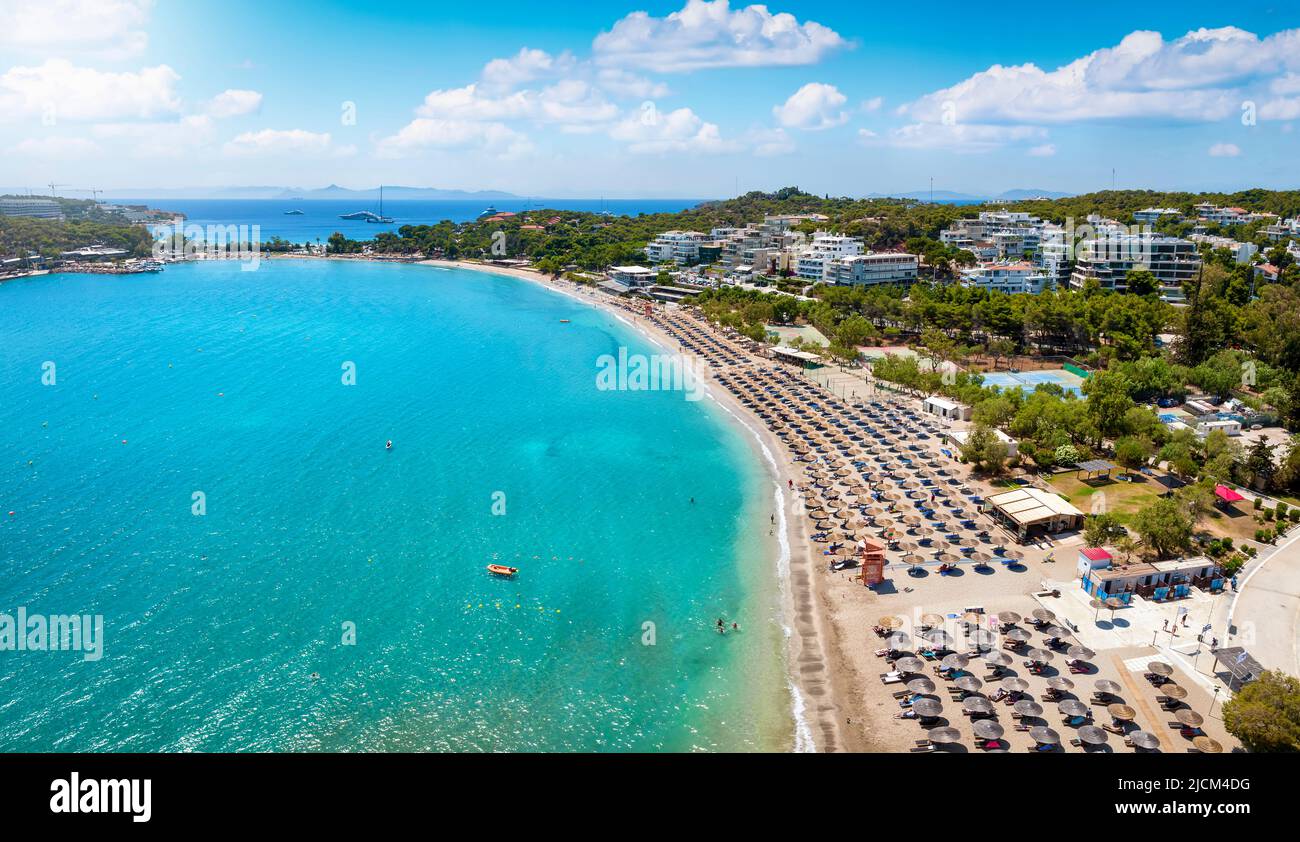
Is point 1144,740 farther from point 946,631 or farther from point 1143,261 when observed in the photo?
point 1143,261

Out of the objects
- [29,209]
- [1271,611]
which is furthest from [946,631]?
[29,209]

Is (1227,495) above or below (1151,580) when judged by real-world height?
above

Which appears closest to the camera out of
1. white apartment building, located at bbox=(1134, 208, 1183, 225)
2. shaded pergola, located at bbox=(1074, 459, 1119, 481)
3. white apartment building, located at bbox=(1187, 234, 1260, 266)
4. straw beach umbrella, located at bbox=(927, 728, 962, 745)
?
straw beach umbrella, located at bbox=(927, 728, 962, 745)

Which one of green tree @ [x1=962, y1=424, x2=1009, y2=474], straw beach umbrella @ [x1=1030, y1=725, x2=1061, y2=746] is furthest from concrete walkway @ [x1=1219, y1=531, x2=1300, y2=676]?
green tree @ [x1=962, y1=424, x2=1009, y2=474]

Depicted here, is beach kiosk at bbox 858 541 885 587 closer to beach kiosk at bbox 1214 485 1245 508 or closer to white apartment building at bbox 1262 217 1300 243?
beach kiosk at bbox 1214 485 1245 508

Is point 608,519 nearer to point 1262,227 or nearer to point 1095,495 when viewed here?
point 1095,495

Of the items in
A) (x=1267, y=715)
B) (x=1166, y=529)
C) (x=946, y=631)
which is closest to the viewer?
(x=1267, y=715)
